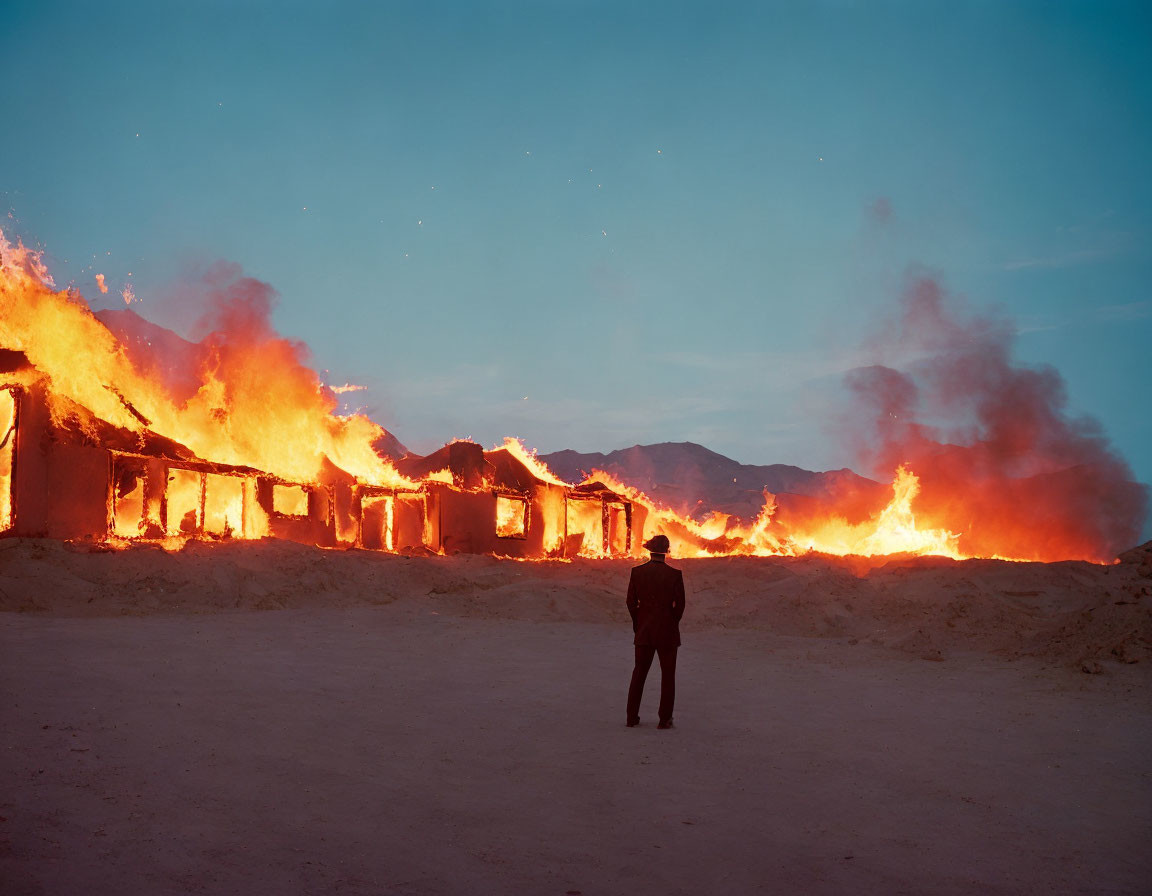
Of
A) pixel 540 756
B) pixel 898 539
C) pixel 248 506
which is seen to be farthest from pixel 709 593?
pixel 898 539

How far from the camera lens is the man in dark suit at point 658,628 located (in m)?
8.47

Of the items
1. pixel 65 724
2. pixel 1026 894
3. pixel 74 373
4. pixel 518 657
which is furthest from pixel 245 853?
pixel 74 373

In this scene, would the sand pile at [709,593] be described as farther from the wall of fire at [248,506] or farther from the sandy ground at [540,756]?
the wall of fire at [248,506]

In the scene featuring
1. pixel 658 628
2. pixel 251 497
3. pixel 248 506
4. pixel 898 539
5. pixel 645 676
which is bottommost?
pixel 645 676

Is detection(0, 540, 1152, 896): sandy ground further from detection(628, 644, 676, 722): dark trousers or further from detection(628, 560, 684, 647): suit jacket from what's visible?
detection(628, 560, 684, 647): suit jacket

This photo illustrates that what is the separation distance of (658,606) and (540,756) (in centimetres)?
191

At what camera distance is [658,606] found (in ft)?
27.9

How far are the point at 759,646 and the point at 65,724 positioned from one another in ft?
37.8

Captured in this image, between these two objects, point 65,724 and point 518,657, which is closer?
point 65,724

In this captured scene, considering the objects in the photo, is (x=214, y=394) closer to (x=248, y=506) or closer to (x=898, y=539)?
(x=248, y=506)

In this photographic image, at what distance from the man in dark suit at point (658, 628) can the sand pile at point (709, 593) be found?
299 inches

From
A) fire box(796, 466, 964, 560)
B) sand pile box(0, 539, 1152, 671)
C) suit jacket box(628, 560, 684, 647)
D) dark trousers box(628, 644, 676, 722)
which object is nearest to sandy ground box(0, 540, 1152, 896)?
sand pile box(0, 539, 1152, 671)

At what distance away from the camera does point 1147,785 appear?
6.95m

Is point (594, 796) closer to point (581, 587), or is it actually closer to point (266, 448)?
point (581, 587)
